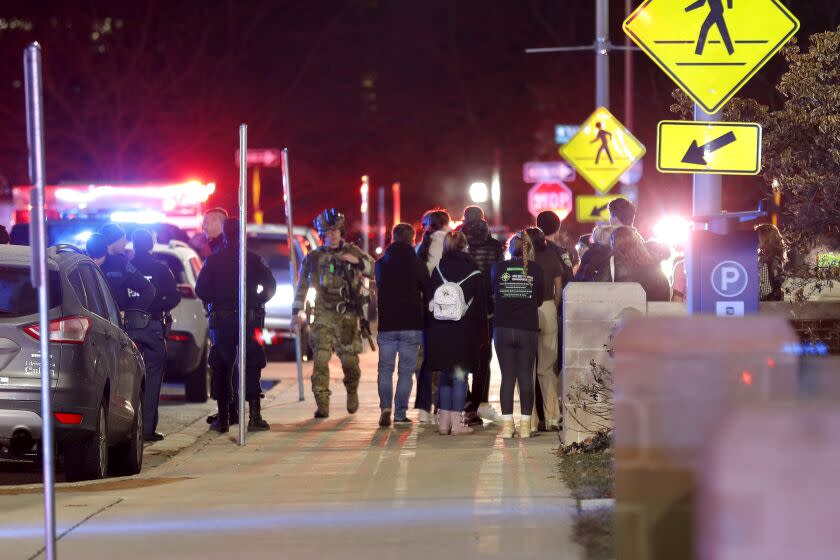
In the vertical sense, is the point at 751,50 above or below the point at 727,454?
above

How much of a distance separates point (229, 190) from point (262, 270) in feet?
156

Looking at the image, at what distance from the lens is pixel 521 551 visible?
25.5 ft

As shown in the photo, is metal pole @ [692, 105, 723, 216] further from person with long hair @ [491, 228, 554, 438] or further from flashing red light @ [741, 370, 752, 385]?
flashing red light @ [741, 370, 752, 385]

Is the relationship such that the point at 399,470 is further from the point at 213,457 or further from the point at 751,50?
the point at 751,50

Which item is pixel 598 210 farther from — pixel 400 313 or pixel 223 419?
pixel 223 419

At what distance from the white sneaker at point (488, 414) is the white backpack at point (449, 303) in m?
1.93

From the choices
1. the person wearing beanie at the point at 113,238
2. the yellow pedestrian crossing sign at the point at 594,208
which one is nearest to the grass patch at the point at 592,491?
the person wearing beanie at the point at 113,238

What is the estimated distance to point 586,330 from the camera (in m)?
11.4

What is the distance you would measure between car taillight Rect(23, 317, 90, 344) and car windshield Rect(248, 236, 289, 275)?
1218 centimetres

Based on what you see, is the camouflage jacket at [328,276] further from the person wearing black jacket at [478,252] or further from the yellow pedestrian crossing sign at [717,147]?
the yellow pedestrian crossing sign at [717,147]

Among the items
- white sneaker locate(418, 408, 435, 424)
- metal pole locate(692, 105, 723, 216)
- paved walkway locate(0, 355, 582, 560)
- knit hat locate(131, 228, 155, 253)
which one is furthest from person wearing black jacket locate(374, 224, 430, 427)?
metal pole locate(692, 105, 723, 216)

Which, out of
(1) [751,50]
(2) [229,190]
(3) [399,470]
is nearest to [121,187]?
(3) [399,470]

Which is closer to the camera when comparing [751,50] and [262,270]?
[751,50]

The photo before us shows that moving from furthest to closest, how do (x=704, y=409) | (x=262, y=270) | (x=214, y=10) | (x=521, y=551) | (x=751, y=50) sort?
(x=214, y=10) → (x=262, y=270) → (x=751, y=50) → (x=521, y=551) → (x=704, y=409)
